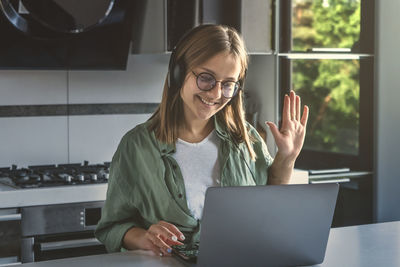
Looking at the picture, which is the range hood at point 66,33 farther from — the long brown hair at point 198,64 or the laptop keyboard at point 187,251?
the laptop keyboard at point 187,251

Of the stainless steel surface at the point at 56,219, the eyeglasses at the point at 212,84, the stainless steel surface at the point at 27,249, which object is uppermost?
the eyeglasses at the point at 212,84

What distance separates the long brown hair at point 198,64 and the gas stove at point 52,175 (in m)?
1.04

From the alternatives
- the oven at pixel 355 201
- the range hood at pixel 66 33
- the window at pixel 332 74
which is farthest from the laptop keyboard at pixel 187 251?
the oven at pixel 355 201

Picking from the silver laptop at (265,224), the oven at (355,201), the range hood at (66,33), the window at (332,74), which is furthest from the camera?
the oven at (355,201)

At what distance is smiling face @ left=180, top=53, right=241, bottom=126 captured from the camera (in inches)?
71.7

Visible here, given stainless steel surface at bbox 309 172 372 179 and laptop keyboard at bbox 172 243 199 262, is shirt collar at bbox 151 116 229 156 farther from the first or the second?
stainless steel surface at bbox 309 172 372 179

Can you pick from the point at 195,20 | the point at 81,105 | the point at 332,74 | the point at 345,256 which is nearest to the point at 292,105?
the point at 345,256

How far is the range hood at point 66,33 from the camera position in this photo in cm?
304

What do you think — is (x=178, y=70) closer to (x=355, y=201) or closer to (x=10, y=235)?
(x=10, y=235)

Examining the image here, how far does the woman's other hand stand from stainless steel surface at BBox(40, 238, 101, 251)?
109 cm

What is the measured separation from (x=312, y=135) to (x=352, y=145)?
375 mm

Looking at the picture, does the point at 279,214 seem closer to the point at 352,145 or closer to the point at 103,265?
the point at 103,265

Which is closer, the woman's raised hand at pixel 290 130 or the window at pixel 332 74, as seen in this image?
the woman's raised hand at pixel 290 130

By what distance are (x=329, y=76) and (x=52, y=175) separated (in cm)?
226
